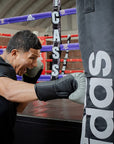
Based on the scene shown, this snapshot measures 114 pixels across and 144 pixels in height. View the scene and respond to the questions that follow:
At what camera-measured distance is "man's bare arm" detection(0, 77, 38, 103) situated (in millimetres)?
781

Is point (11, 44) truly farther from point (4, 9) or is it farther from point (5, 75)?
point (4, 9)

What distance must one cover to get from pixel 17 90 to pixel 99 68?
31 cm

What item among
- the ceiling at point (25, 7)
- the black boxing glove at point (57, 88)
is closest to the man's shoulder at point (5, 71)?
the black boxing glove at point (57, 88)

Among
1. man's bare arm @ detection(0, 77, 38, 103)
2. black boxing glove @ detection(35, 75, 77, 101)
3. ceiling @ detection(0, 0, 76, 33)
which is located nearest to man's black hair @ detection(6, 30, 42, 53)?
man's bare arm @ detection(0, 77, 38, 103)

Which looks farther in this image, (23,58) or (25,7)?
(25,7)

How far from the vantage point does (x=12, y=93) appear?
814mm

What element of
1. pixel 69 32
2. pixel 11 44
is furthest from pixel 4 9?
pixel 11 44

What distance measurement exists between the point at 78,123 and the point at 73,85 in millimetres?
509

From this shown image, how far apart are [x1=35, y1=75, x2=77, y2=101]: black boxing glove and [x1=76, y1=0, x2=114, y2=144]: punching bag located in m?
0.06

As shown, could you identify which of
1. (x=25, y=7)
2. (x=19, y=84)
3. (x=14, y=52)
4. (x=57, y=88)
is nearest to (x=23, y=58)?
(x=14, y=52)

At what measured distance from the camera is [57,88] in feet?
2.42

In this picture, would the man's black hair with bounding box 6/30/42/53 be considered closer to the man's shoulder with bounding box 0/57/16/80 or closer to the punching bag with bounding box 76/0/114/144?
the man's shoulder with bounding box 0/57/16/80

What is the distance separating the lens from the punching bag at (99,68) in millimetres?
680

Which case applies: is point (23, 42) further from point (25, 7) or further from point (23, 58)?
point (25, 7)
